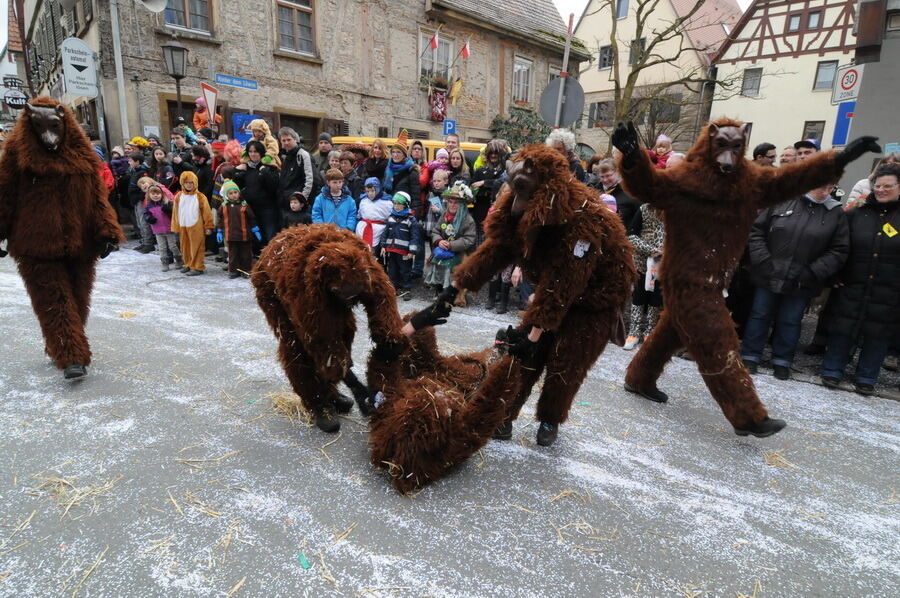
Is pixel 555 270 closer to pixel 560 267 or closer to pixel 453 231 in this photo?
pixel 560 267

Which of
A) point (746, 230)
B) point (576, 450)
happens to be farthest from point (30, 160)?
point (746, 230)

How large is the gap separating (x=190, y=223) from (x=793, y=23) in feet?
97.1

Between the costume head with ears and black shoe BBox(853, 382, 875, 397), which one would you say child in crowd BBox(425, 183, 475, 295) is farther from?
black shoe BBox(853, 382, 875, 397)

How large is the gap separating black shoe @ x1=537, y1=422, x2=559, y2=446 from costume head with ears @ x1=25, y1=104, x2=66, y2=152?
411 centimetres

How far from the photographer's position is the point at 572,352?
2.90 metres

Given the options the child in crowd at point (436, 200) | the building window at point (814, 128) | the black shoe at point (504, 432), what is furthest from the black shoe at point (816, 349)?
the building window at point (814, 128)

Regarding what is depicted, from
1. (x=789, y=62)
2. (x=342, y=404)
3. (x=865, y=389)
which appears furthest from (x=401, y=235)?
(x=789, y=62)

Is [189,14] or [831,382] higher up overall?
[189,14]

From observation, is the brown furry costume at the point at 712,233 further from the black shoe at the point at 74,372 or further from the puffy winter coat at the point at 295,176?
the puffy winter coat at the point at 295,176

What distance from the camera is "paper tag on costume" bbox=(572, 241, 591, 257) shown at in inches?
102

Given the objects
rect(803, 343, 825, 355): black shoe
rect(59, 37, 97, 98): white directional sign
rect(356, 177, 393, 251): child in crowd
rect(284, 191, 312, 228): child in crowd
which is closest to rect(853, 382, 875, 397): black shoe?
rect(803, 343, 825, 355): black shoe

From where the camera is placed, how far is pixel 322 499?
248 centimetres

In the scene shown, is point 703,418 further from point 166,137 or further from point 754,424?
point 166,137

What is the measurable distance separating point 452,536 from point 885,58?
457 inches
